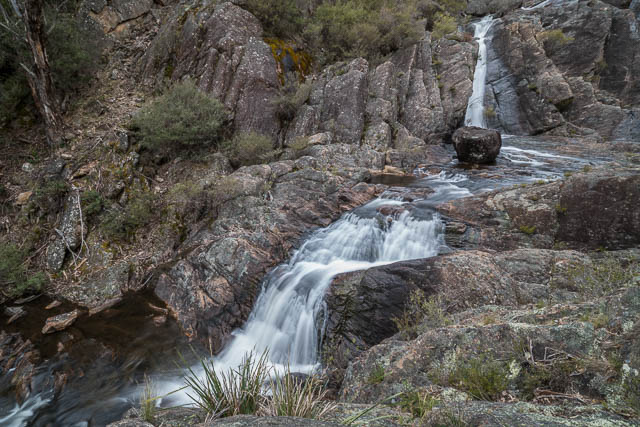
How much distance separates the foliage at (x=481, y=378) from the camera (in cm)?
203

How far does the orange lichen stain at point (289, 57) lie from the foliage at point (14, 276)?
10866mm

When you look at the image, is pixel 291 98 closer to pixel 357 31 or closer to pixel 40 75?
pixel 357 31

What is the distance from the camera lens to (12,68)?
31.8 feet

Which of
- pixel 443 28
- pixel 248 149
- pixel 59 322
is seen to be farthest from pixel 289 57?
pixel 59 322

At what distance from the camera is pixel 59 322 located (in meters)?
6.10

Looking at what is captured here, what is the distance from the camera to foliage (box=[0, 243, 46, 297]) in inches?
266

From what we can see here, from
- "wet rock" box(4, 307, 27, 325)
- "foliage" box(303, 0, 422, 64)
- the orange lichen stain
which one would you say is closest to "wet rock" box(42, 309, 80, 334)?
"wet rock" box(4, 307, 27, 325)

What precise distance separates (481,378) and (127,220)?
9303 mm

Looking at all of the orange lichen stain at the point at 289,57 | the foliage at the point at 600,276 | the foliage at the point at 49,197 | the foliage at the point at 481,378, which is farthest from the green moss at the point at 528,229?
the foliage at the point at 49,197

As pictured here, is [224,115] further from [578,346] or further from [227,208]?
[578,346]

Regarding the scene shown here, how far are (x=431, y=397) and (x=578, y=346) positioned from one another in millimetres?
1084

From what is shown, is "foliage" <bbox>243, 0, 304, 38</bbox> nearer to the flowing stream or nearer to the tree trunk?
the tree trunk

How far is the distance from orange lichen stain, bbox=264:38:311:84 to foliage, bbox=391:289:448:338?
11.6 metres

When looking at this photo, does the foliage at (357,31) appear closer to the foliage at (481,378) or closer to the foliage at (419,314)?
the foliage at (419,314)
